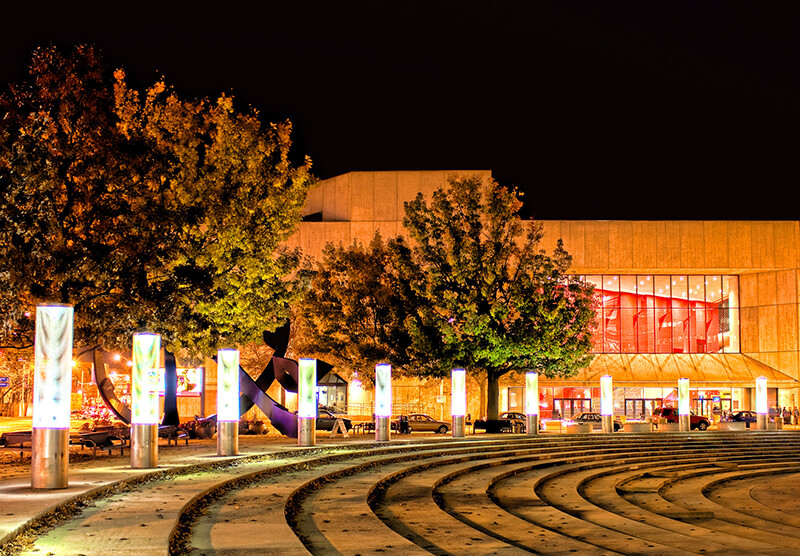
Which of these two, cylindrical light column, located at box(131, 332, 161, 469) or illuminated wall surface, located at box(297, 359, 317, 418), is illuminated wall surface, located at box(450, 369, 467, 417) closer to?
illuminated wall surface, located at box(297, 359, 317, 418)

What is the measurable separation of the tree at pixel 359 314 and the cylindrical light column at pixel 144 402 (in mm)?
21307

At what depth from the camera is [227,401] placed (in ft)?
69.8

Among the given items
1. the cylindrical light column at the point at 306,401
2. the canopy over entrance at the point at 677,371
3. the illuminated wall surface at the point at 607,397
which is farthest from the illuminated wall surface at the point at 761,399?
the cylindrical light column at the point at 306,401

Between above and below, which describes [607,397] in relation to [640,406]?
above

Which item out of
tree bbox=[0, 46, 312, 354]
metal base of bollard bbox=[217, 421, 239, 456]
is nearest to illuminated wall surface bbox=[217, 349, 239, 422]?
metal base of bollard bbox=[217, 421, 239, 456]

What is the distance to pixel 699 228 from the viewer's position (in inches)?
2261

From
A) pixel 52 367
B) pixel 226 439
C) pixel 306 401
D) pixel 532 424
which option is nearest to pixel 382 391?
pixel 306 401

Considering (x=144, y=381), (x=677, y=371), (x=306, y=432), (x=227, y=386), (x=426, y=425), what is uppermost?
(x=144, y=381)

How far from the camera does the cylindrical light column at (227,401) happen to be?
69.2 feet

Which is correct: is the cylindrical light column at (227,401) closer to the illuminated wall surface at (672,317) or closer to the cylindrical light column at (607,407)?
the cylindrical light column at (607,407)

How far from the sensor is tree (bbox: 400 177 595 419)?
1478 inches

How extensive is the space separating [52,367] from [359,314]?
25651 millimetres

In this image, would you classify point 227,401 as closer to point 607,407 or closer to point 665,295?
point 607,407

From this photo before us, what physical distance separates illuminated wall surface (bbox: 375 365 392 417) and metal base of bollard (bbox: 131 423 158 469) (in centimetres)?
1142
